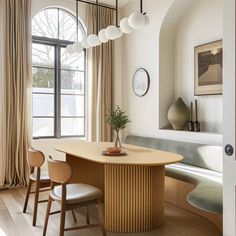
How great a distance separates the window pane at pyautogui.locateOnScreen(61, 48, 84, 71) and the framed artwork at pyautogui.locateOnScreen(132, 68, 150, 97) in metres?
1.04

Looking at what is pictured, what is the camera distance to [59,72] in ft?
16.6

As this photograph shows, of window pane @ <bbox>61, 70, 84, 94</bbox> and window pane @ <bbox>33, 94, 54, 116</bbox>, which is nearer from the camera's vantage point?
window pane @ <bbox>33, 94, 54, 116</bbox>

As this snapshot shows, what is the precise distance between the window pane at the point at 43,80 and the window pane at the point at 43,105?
11cm

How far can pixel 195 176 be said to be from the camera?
322 cm

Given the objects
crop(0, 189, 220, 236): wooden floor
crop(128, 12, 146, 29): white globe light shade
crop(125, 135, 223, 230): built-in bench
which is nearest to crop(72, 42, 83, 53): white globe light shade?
crop(128, 12, 146, 29): white globe light shade

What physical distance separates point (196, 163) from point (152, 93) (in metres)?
1.56

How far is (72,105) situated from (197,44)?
2451mm

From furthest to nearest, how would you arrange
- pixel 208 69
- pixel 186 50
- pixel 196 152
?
pixel 186 50 < pixel 208 69 < pixel 196 152

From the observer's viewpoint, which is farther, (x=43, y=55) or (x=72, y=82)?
(x=72, y=82)

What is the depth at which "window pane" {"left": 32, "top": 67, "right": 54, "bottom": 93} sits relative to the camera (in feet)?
16.1

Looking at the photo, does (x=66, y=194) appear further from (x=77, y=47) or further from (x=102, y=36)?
(x=77, y=47)

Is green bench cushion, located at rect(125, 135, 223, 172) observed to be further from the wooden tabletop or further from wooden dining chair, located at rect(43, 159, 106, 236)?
wooden dining chair, located at rect(43, 159, 106, 236)

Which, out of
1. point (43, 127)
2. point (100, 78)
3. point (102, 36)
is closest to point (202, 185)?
point (102, 36)

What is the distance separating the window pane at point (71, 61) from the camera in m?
5.12
